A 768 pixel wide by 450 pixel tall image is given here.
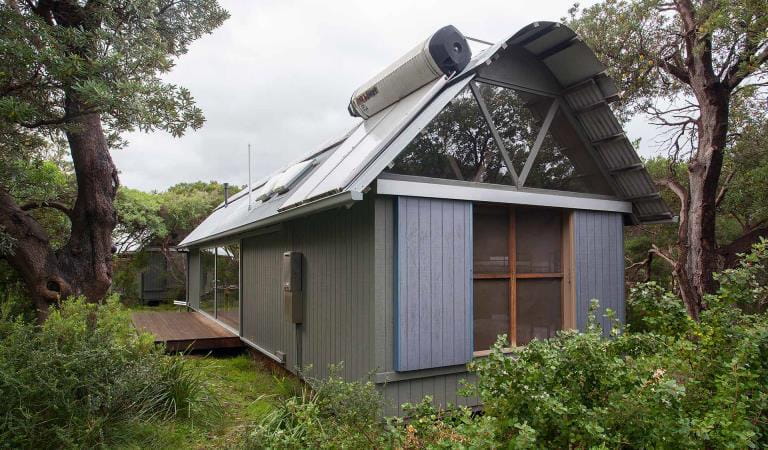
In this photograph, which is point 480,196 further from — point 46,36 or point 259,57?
point 259,57

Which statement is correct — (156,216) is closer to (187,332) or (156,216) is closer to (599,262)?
(187,332)

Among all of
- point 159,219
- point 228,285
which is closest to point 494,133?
point 228,285

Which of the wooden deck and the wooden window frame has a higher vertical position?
the wooden window frame

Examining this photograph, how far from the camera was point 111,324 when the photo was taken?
453 cm

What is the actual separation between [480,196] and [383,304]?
1.57 m

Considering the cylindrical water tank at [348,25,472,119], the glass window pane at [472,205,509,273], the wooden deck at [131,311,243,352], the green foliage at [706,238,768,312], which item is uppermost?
the cylindrical water tank at [348,25,472,119]

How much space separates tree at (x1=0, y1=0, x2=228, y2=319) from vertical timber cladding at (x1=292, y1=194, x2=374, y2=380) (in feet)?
6.48

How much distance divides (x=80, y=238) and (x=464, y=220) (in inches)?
192

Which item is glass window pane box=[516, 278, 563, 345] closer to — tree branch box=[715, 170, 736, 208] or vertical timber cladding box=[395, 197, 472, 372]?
vertical timber cladding box=[395, 197, 472, 372]

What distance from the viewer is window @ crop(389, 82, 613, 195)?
16.4 ft

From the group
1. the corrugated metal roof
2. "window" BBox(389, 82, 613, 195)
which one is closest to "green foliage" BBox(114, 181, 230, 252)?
the corrugated metal roof

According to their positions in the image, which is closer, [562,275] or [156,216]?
[562,275]

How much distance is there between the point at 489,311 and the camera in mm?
5406

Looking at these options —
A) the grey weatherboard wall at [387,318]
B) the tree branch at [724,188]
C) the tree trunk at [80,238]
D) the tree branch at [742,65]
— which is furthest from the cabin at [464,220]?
the tree branch at [724,188]
